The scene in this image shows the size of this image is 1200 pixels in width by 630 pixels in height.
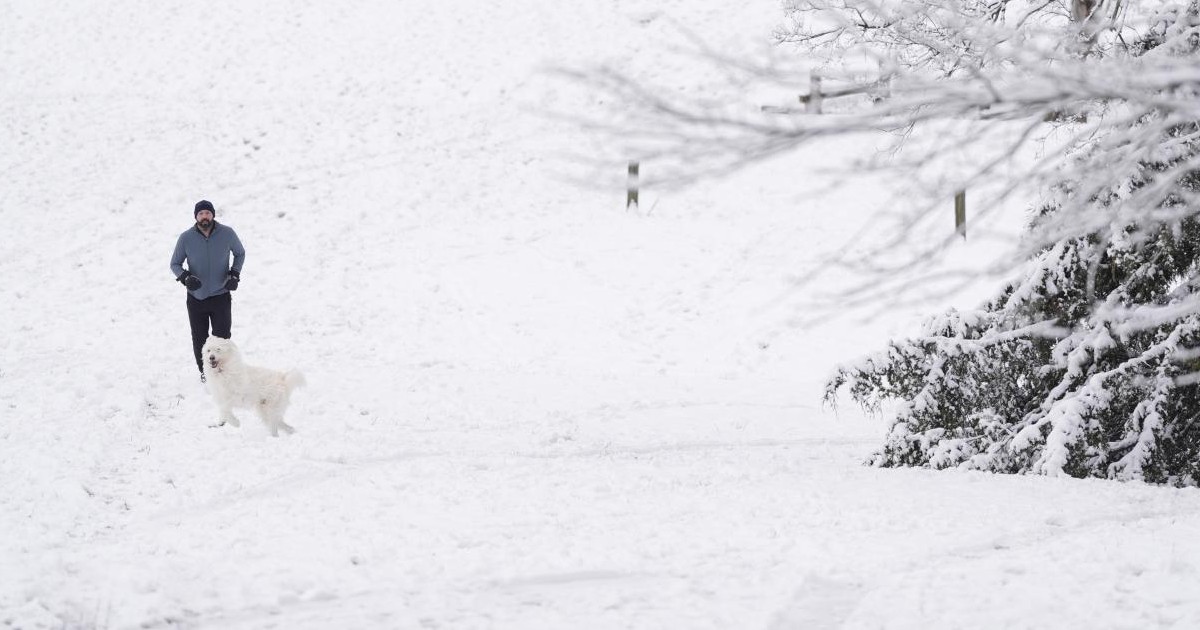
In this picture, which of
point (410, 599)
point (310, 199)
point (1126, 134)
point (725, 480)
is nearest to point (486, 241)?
point (310, 199)

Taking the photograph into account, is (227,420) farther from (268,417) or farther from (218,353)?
(218,353)

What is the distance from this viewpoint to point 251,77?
82.1 ft

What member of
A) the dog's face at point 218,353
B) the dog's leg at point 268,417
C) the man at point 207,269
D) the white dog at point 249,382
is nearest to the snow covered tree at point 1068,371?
the white dog at point 249,382

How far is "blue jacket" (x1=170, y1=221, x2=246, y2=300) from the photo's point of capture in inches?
408

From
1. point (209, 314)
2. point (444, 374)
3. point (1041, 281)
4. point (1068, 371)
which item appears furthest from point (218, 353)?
point (1068, 371)

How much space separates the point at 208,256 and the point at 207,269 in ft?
0.46

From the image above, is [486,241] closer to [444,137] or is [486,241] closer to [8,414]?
[444,137]

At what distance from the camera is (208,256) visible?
10430 mm

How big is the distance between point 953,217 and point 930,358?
11.6 metres

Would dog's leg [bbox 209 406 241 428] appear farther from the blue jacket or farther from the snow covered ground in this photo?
the blue jacket

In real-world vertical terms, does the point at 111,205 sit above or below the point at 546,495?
above

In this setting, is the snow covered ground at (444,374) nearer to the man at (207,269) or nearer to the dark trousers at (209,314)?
the dark trousers at (209,314)

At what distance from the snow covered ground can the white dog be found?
1.33 feet

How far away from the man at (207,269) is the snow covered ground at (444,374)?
987mm
